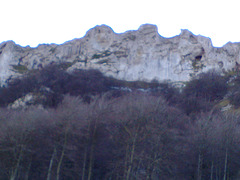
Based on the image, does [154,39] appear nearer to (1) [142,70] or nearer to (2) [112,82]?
(1) [142,70]

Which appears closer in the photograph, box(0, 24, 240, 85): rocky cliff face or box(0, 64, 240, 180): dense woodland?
box(0, 64, 240, 180): dense woodland

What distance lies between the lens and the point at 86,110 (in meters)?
28.0

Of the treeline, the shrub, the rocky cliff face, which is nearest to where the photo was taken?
the treeline

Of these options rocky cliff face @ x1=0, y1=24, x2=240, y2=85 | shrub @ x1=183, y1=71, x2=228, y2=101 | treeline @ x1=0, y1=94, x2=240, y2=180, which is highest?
rocky cliff face @ x1=0, y1=24, x2=240, y2=85

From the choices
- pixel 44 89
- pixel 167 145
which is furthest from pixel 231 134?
pixel 44 89

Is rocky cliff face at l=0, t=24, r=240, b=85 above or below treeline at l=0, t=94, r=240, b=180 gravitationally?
above

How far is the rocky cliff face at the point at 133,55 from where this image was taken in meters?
78.5

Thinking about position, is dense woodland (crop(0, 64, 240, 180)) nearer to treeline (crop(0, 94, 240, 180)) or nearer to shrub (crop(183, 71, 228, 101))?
treeline (crop(0, 94, 240, 180))

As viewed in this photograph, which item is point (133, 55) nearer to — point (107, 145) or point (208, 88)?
point (208, 88)

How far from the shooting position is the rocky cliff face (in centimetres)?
7850

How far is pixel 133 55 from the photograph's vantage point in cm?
8319

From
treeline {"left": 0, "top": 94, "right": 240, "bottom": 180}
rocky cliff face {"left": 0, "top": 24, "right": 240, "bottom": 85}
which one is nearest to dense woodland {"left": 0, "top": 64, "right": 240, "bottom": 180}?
treeline {"left": 0, "top": 94, "right": 240, "bottom": 180}

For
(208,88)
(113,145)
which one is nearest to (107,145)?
(113,145)

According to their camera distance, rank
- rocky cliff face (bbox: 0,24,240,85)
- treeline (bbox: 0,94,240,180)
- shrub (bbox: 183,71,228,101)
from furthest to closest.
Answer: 1. rocky cliff face (bbox: 0,24,240,85)
2. shrub (bbox: 183,71,228,101)
3. treeline (bbox: 0,94,240,180)
